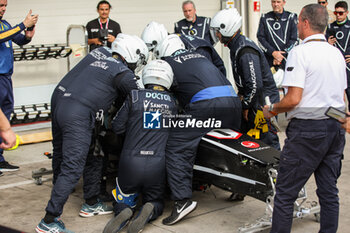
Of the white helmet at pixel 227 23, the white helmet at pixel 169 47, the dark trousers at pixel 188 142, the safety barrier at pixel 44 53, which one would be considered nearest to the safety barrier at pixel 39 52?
the safety barrier at pixel 44 53

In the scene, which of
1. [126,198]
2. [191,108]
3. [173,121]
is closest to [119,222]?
[126,198]

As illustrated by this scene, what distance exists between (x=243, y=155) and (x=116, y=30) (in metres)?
4.93

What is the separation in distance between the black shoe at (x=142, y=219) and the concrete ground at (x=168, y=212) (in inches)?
6.6

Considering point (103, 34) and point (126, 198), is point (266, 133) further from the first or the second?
point (103, 34)

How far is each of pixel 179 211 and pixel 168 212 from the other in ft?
1.34

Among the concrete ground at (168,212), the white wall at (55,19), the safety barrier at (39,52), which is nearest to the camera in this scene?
the concrete ground at (168,212)

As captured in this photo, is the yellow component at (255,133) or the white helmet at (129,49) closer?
the white helmet at (129,49)

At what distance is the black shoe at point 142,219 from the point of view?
4465mm

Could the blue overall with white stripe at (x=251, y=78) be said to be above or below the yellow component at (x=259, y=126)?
above

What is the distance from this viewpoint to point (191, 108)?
5133 millimetres

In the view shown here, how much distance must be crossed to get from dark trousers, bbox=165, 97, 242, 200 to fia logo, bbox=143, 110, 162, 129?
0.22 metres

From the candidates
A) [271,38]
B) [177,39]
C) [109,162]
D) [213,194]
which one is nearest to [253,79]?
[177,39]

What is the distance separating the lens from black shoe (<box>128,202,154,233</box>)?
4465mm

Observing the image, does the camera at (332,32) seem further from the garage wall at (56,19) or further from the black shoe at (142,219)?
the black shoe at (142,219)
